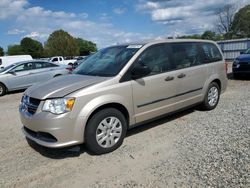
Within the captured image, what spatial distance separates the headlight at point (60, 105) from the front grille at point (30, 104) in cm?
27

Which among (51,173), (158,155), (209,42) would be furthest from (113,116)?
(209,42)

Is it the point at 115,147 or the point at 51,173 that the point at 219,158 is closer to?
the point at 115,147

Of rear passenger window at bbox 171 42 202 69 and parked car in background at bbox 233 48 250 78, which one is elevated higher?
rear passenger window at bbox 171 42 202 69

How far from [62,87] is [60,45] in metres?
56.6

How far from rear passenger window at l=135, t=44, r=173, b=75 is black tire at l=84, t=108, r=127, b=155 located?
994mm

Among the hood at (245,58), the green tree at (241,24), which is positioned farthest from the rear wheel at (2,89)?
the green tree at (241,24)

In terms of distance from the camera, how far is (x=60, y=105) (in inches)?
146

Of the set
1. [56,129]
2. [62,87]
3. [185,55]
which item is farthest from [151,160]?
[185,55]

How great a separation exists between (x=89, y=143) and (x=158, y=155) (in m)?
1.07

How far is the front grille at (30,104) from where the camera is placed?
3920 mm

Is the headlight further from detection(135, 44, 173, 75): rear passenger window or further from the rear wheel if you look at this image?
the rear wheel

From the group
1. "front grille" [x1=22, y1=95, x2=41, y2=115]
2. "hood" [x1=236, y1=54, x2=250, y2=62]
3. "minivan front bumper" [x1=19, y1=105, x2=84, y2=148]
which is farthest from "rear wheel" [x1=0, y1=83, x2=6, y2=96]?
"hood" [x1=236, y1=54, x2=250, y2=62]

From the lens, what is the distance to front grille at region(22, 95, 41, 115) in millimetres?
3920

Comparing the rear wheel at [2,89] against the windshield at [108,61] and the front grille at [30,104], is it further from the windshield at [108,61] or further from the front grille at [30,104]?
the front grille at [30,104]
